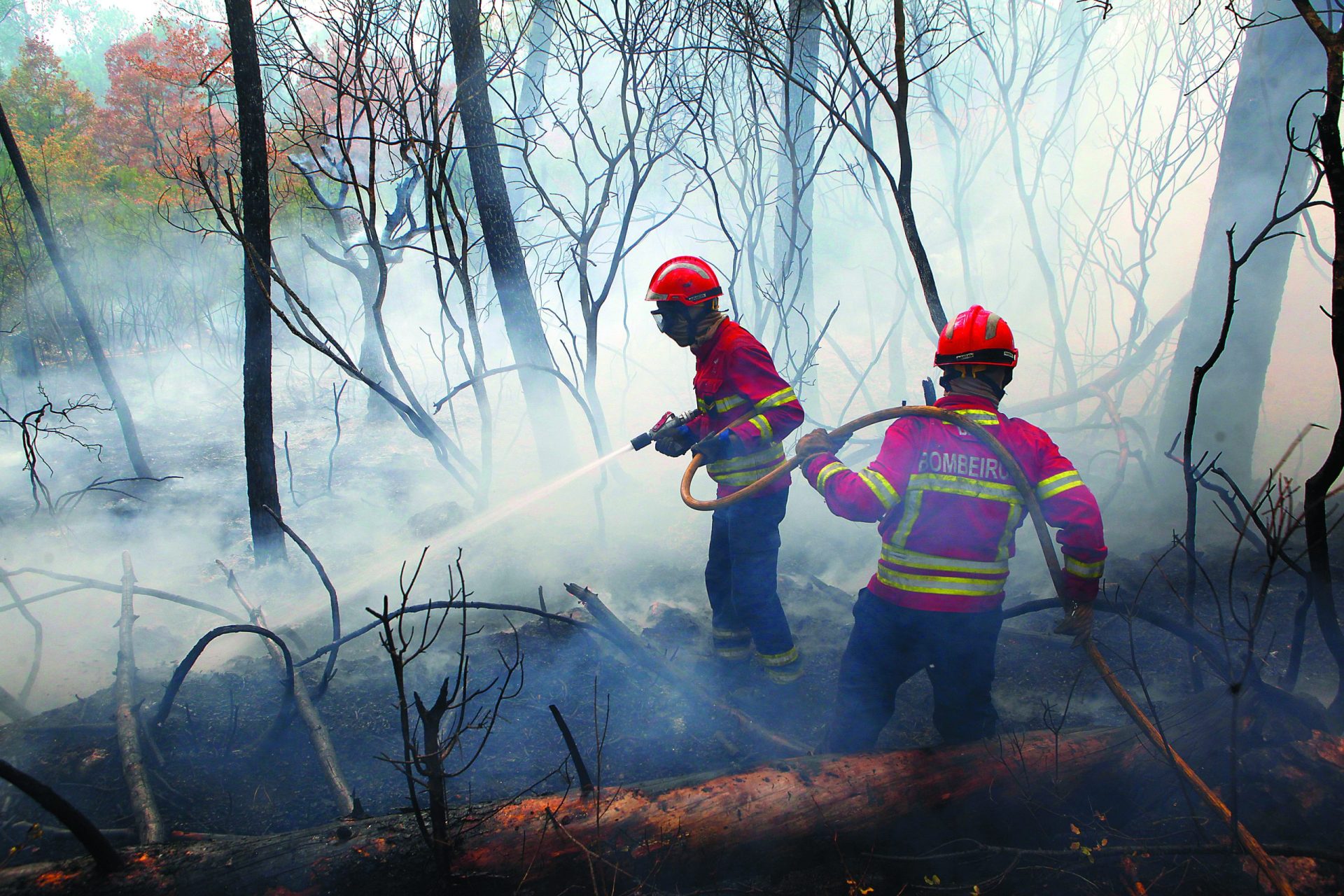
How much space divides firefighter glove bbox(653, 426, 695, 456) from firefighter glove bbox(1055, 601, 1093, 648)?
5.47 ft

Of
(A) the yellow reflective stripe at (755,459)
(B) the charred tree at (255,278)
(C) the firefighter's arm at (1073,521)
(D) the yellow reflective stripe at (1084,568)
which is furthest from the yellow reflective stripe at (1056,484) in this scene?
(B) the charred tree at (255,278)

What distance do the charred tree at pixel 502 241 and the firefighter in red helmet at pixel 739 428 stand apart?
8.94ft

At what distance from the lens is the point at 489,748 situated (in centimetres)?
300

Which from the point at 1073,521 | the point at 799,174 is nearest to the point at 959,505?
the point at 1073,521

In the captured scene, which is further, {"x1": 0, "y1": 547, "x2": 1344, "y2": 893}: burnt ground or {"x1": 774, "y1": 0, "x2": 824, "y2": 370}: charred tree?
{"x1": 774, "y1": 0, "x2": 824, "y2": 370}: charred tree

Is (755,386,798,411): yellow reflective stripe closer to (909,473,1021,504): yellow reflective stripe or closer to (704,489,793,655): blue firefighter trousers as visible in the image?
(704,489,793,655): blue firefighter trousers

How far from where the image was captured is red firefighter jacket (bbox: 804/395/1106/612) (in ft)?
7.07

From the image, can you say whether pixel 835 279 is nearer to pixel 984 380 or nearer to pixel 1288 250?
pixel 1288 250

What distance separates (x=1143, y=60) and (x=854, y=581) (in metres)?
7.47

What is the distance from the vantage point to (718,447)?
10.1 ft

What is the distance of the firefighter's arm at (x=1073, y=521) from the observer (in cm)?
209

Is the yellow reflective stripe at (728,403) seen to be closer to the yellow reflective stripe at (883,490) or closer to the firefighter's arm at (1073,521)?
the yellow reflective stripe at (883,490)

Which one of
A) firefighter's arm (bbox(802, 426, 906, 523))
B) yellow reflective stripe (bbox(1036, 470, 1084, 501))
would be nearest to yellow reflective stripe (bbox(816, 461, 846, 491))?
firefighter's arm (bbox(802, 426, 906, 523))

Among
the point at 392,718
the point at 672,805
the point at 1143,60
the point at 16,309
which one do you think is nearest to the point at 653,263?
the point at 1143,60
